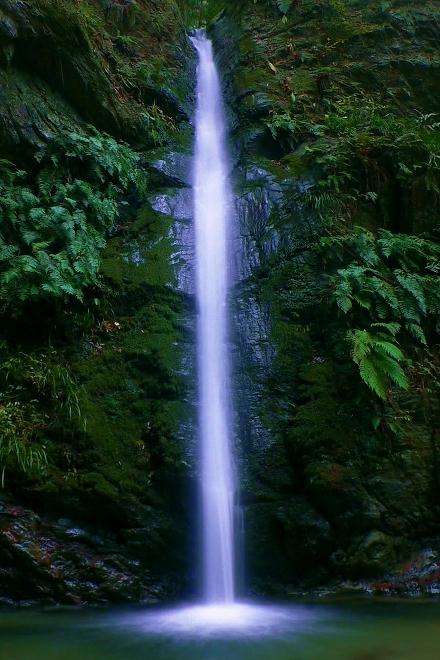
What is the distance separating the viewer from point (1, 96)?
6445 mm

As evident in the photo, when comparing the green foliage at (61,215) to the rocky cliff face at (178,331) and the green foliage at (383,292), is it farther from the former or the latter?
the green foliage at (383,292)

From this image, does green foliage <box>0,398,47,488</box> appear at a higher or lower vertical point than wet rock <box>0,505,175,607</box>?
higher

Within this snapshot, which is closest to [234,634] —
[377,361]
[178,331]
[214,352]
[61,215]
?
[377,361]

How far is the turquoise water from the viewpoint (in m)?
3.55

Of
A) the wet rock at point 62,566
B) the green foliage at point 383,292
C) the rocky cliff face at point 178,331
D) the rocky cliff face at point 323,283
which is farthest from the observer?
the green foliage at point 383,292

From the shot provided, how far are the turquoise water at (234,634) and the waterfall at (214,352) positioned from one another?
648mm

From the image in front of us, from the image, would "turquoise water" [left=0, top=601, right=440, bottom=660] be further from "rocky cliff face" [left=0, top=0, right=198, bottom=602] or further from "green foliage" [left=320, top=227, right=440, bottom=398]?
"green foliage" [left=320, top=227, right=440, bottom=398]

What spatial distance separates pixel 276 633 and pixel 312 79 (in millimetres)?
8834

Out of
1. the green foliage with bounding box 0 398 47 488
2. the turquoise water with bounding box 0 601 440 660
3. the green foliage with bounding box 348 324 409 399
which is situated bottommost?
the turquoise water with bounding box 0 601 440 660

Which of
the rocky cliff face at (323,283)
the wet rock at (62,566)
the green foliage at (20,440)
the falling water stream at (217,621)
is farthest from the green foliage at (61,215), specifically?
the wet rock at (62,566)

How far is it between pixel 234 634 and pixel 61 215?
15.5 ft

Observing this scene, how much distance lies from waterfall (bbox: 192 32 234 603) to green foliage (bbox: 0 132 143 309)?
3.89 ft

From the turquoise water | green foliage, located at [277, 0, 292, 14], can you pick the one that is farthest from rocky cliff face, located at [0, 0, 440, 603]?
green foliage, located at [277, 0, 292, 14]

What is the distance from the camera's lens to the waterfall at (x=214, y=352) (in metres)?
5.23
